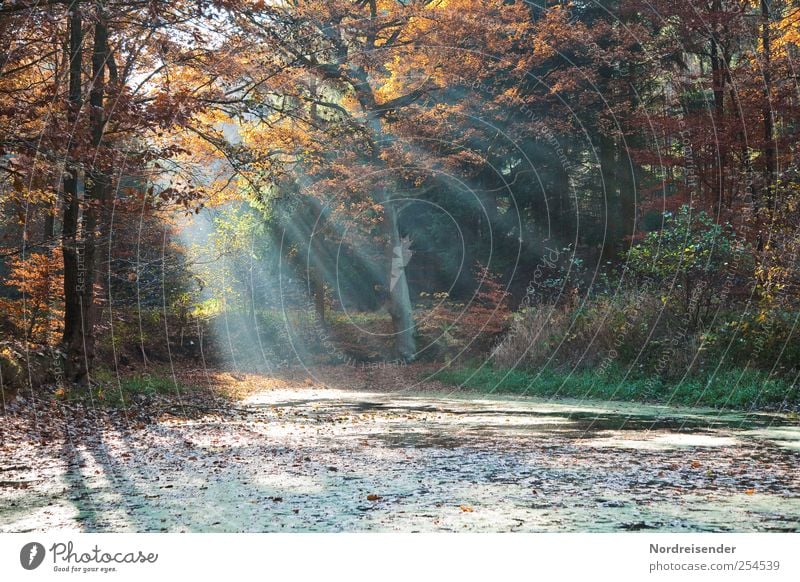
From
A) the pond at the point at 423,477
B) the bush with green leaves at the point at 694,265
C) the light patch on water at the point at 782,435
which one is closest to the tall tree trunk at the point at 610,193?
the bush with green leaves at the point at 694,265

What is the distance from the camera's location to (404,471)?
21.9 ft

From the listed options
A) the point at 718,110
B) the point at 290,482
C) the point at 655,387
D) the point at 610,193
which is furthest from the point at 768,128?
the point at 290,482

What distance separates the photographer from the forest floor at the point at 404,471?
15.6 feet

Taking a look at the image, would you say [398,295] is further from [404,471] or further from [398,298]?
[404,471]

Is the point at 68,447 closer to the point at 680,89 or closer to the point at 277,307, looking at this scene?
the point at 680,89

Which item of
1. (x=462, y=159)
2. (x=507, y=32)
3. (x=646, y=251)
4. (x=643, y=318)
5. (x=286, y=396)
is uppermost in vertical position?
(x=507, y=32)

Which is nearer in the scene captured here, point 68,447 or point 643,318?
point 68,447

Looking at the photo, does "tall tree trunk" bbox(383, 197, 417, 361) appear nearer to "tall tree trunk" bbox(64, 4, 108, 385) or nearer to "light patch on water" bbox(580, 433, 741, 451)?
"tall tree trunk" bbox(64, 4, 108, 385)

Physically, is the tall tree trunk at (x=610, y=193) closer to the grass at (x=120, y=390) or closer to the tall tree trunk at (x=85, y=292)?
the grass at (x=120, y=390)

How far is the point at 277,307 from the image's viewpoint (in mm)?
29203

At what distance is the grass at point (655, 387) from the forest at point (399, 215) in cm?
6

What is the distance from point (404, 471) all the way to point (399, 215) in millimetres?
20317
